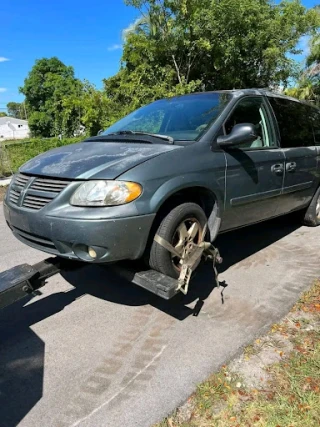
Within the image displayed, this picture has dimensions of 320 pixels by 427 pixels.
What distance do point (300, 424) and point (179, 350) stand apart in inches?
36.4

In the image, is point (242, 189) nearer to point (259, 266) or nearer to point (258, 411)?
point (259, 266)

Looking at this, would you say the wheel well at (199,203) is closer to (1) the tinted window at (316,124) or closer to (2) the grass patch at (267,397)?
(2) the grass patch at (267,397)

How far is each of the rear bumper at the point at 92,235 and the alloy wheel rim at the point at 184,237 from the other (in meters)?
0.35

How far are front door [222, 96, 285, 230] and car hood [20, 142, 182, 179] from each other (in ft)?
2.48

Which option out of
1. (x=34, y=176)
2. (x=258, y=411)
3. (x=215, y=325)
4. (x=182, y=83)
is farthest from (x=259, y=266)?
(x=182, y=83)

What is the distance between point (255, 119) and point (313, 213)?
2.18 m

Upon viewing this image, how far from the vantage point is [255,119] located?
12.7ft

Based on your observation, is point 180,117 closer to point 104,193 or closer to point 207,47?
point 104,193

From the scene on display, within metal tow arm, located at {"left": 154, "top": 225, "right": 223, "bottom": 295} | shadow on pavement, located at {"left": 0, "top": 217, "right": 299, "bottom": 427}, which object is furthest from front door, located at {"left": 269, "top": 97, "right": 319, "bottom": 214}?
metal tow arm, located at {"left": 154, "top": 225, "right": 223, "bottom": 295}

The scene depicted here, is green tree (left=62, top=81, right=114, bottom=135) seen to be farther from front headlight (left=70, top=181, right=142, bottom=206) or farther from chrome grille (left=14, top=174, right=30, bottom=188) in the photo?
front headlight (left=70, top=181, right=142, bottom=206)

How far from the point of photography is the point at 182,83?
1371 centimetres

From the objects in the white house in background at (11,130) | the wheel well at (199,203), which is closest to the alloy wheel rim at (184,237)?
the wheel well at (199,203)

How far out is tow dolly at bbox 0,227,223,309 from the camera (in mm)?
2543

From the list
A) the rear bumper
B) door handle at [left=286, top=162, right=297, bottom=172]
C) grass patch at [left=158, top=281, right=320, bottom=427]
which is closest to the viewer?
grass patch at [left=158, top=281, right=320, bottom=427]
